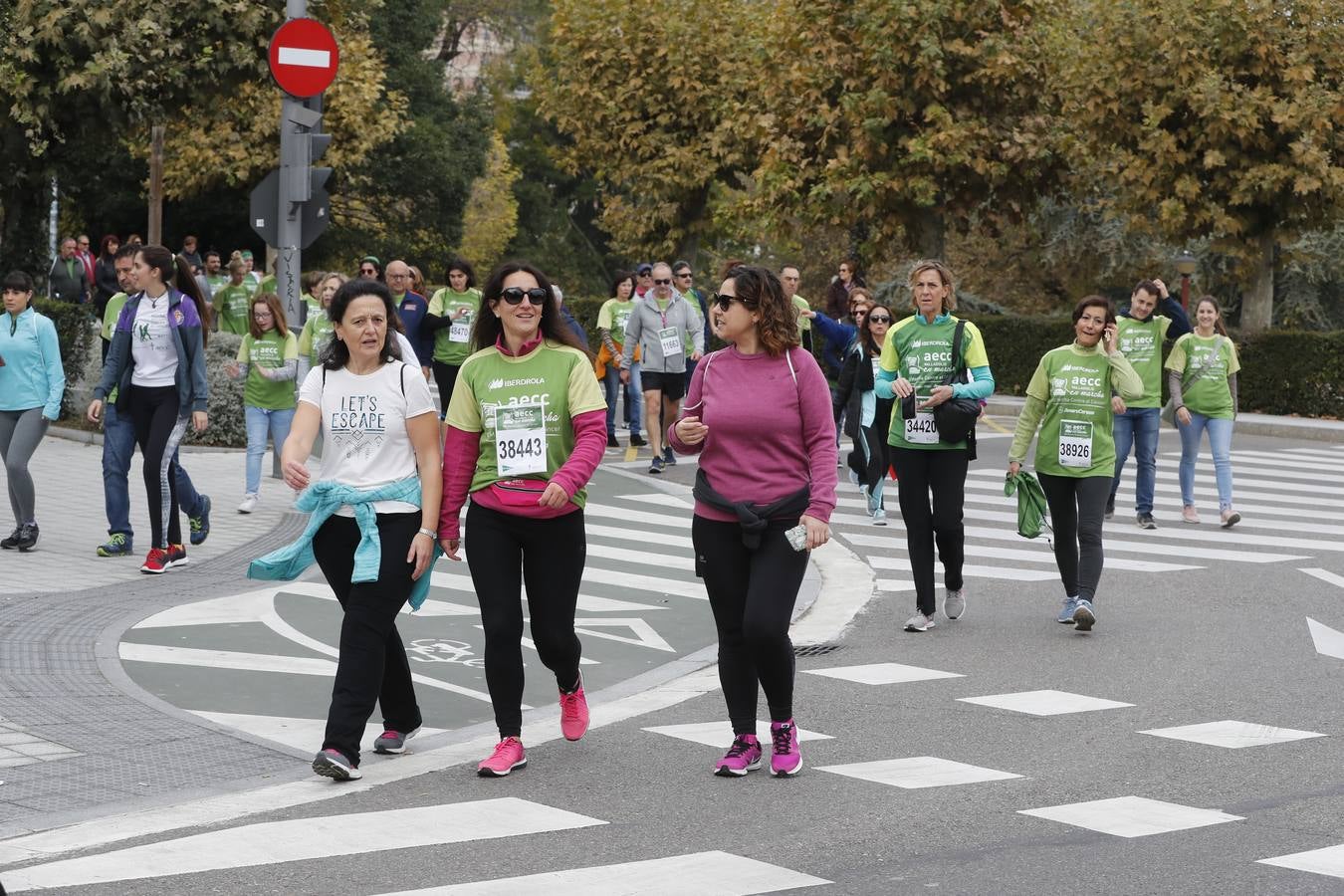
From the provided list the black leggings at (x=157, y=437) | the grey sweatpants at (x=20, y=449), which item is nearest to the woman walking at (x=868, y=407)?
the black leggings at (x=157, y=437)

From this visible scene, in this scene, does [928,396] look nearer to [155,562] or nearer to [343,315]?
[343,315]

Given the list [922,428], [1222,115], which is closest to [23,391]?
[922,428]

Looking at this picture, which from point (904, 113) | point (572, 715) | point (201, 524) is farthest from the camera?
point (904, 113)

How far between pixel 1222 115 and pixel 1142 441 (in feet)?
52.3

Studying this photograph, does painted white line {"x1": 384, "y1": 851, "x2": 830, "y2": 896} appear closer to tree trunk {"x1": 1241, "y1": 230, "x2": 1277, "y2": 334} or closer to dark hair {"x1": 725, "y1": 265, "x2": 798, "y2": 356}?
dark hair {"x1": 725, "y1": 265, "x2": 798, "y2": 356}

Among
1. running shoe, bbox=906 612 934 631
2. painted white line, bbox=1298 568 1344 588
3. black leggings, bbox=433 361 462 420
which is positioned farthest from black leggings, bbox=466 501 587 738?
black leggings, bbox=433 361 462 420

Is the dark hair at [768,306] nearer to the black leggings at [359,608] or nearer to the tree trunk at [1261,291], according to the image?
the black leggings at [359,608]

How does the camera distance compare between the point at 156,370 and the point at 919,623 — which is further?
the point at 156,370

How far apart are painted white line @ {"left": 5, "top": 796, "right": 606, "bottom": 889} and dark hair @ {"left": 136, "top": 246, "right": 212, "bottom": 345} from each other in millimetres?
5581

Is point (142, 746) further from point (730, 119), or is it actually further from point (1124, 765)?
point (730, 119)

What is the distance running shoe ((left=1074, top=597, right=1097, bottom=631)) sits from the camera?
10.1 m

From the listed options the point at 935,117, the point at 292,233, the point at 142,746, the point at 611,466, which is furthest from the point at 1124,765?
the point at 935,117

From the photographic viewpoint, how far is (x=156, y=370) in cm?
1115

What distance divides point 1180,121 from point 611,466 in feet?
52.4
